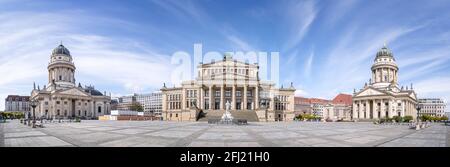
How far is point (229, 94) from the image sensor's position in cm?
8412

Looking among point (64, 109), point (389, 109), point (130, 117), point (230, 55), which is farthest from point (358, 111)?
point (64, 109)

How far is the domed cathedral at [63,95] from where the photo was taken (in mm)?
98312

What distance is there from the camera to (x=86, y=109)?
110 metres

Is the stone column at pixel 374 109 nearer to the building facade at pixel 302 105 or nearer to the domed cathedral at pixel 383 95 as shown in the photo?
the domed cathedral at pixel 383 95

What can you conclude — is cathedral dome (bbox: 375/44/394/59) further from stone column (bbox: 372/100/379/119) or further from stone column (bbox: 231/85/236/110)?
stone column (bbox: 231/85/236/110)

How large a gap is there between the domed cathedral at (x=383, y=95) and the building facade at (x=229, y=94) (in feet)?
101

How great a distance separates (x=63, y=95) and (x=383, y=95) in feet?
378

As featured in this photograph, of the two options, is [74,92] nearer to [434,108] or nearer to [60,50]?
[60,50]

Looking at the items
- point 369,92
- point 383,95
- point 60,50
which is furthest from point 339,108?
point 60,50

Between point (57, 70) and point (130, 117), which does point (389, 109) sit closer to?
point (130, 117)

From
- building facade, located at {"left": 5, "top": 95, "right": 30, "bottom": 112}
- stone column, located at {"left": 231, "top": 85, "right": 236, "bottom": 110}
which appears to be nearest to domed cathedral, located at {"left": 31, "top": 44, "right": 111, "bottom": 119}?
stone column, located at {"left": 231, "top": 85, "right": 236, "bottom": 110}
